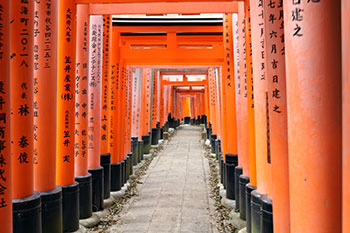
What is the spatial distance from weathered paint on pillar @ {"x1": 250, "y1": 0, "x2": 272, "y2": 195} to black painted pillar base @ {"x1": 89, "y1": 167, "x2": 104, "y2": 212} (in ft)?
9.92

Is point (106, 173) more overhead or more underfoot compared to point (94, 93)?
more underfoot

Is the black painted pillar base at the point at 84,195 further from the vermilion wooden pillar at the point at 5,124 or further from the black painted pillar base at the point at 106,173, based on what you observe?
the vermilion wooden pillar at the point at 5,124

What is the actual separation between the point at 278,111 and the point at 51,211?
271 centimetres

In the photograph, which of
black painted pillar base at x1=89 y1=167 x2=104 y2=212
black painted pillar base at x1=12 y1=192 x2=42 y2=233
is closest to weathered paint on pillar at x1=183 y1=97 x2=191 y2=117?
black painted pillar base at x1=89 y1=167 x2=104 y2=212

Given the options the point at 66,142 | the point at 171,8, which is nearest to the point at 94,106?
the point at 66,142

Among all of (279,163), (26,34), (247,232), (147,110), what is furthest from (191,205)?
(147,110)

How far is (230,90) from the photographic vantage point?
19.5 feet

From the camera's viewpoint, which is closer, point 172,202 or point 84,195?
point 84,195

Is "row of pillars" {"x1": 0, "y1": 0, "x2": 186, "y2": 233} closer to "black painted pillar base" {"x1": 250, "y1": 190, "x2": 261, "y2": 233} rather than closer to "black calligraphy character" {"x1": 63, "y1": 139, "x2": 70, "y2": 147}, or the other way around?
"black calligraphy character" {"x1": 63, "y1": 139, "x2": 70, "y2": 147}

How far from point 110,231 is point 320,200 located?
3.72 m

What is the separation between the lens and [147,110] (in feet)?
42.6

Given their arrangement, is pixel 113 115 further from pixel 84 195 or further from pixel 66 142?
pixel 66 142

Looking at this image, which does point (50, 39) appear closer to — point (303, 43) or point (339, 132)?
point (303, 43)

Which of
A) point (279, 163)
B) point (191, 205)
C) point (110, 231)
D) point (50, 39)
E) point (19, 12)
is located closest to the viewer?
point (279, 163)
